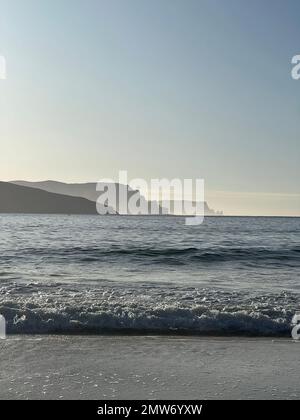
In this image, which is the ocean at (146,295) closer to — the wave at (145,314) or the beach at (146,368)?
the wave at (145,314)

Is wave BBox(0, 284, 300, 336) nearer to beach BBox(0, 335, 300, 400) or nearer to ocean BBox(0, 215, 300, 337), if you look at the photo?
ocean BBox(0, 215, 300, 337)

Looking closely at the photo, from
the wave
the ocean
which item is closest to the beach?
the wave

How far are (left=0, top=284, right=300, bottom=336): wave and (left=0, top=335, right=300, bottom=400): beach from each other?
100cm

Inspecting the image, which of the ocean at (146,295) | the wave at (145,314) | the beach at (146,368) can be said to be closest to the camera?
the beach at (146,368)

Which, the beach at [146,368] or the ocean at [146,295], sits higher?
the beach at [146,368]

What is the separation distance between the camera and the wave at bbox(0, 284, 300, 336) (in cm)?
1039

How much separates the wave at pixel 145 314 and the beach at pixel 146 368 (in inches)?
39.2

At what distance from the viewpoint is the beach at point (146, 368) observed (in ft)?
19.7

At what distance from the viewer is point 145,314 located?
1122 cm

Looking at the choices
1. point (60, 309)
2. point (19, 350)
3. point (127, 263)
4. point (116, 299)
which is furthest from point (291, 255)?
point (19, 350)

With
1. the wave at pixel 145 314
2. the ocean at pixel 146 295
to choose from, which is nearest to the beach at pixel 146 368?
the wave at pixel 145 314

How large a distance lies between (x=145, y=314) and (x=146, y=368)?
419 centimetres

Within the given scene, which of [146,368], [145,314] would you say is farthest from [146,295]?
[146,368]

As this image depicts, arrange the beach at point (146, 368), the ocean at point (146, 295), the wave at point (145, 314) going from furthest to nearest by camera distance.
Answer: the ocean at point (146, 295) → the wave at point (145, 314) → the beach at point (146, 368)
